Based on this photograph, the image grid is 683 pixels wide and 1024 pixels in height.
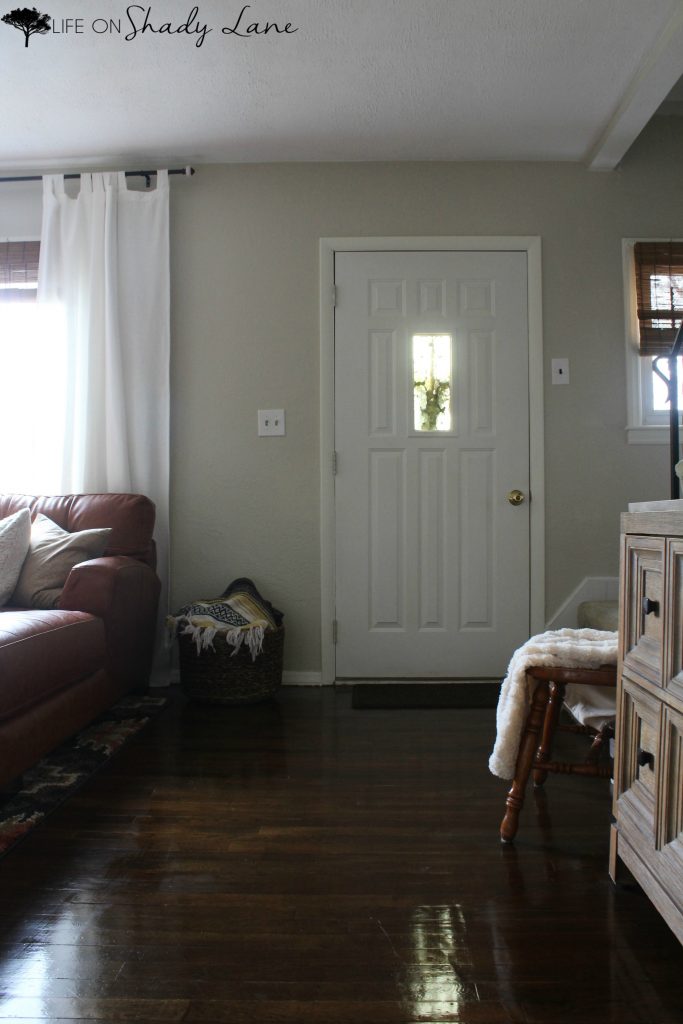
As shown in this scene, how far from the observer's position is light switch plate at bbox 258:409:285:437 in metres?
3.46

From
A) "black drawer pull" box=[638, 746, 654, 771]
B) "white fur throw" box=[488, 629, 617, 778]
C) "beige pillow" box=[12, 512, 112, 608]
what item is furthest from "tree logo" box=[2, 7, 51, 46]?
"black drawer pull" box=[638, 746, 654, 771]

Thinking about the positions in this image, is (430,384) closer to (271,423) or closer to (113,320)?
(271,423)

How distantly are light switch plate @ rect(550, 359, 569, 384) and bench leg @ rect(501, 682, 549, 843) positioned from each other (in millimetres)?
2021

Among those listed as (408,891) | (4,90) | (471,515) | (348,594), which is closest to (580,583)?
(471,515)

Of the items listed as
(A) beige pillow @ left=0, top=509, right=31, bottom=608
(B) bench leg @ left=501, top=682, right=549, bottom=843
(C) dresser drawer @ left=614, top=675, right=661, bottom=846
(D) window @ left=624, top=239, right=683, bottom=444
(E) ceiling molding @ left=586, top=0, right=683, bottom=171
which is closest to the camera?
(C) dresser drawer @ left=614, top=675, right=661, bottom=846

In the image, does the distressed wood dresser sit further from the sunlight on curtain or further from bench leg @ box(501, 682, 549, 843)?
the sunlight on curtain

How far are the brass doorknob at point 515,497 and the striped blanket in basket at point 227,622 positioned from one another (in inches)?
49.1

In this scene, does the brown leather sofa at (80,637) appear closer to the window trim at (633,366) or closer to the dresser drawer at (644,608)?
the dresser drawer at (644,608)

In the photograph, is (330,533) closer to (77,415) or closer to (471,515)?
(471,515)

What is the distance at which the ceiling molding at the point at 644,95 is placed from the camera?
2.50m

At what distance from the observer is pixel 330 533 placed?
3445 mm

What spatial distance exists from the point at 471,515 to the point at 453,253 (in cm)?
126

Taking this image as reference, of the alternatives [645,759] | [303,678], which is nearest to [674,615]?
[645,759]

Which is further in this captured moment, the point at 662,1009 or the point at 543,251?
the point at 543,251
